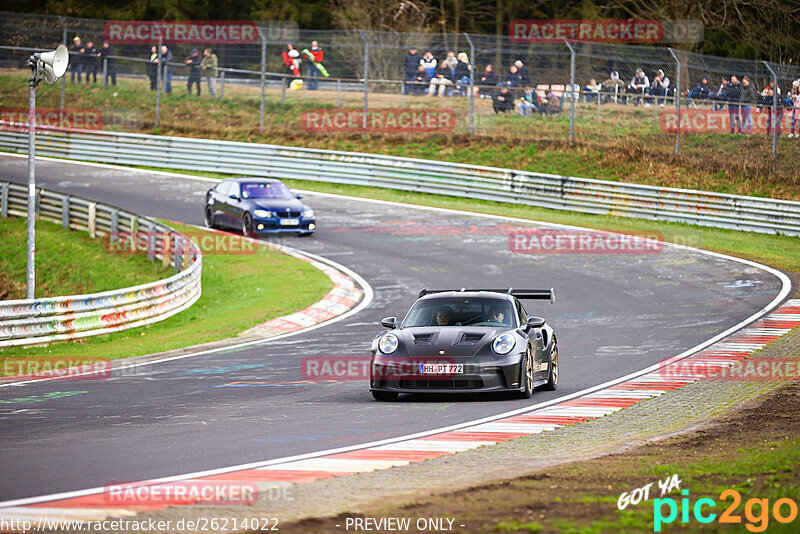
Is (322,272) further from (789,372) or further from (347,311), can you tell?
(789,372)

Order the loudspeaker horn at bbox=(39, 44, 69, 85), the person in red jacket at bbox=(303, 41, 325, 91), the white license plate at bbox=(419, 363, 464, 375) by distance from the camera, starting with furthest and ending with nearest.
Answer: the person in red jacket at bbox=(303, 41, 325, 91) → the loudspeaker horn at bbox=(39, 44, 69, 85) → the white license plate at bbox=(419, 363, 464, 375)

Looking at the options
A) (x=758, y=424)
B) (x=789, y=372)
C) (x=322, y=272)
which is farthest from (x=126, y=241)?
(x=758, y=424)

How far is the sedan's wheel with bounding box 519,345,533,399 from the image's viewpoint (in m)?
12.1

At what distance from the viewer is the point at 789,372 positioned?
13711 millimetres

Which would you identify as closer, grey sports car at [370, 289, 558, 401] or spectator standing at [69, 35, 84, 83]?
grey sports car at [370, 289, 558, 401]

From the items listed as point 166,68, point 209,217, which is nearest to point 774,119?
point 209,217

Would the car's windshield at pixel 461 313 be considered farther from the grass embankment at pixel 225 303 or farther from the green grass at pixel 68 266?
the green grass at pixel 68 266

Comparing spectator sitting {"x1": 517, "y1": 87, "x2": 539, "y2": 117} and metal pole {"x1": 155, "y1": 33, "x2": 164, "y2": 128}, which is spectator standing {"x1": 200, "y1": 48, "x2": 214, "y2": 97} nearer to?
metal pole {"x1": 155, "y1": 33, "x2": 164, "y2": 128}

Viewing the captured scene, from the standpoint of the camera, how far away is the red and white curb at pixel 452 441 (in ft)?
22.2

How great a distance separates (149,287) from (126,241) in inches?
290

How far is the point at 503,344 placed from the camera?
11.9 metres

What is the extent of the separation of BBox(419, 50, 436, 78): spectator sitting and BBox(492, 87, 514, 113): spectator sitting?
226 cm

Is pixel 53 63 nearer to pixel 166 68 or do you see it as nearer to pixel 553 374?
pixel 553 374

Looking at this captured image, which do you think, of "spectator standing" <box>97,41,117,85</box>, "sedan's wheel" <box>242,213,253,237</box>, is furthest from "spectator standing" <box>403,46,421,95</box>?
"spectator standing" <box>97,41,117,85</box>
